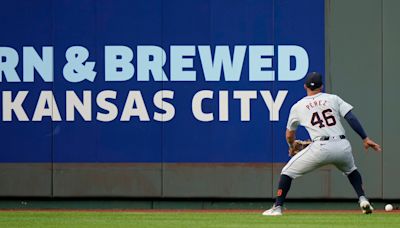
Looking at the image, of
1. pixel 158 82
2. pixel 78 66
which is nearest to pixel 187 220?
pixel 158 82

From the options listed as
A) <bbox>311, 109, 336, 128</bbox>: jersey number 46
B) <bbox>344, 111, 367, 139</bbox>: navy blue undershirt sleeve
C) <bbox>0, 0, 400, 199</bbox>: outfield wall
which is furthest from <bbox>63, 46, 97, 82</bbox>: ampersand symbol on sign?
<bbox>344, 111, 367, 139</bbox>: navy blue undershirt sleeve

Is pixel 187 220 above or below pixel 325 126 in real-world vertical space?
below

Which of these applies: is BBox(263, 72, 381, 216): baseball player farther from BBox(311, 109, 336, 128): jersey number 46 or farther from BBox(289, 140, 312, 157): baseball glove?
BBox(289, 140, 312, 157): baseball glove

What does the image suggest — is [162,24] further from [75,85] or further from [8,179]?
[8,179]

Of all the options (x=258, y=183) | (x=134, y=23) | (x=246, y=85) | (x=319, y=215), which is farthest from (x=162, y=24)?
(x=319, y=215)

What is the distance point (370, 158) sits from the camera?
16703 millimetres

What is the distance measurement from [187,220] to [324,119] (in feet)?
6.47

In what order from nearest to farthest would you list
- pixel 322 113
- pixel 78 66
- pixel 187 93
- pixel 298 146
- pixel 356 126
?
pixel 356 126, pixel 322 113, pixel 298 146, pixel 187 93, pixel 78 66

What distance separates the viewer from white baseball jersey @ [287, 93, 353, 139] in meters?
13.7

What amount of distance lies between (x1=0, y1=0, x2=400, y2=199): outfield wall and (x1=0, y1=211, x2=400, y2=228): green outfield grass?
1.68 m

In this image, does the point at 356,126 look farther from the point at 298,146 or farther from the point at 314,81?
the point at 298,146

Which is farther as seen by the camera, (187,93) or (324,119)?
(187,93)

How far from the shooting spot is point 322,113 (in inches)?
539

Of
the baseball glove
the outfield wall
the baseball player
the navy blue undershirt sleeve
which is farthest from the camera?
the outfield wall
